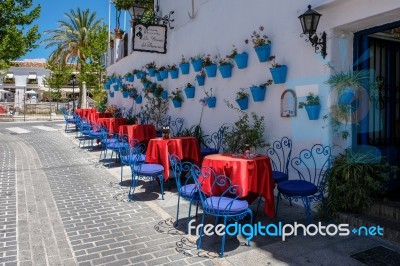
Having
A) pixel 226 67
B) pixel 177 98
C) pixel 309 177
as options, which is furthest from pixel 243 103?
pixel 177 98

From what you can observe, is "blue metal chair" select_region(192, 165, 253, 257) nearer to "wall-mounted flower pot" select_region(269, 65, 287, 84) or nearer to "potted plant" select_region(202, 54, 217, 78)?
"wall-mounted flower pot" select_region(269, 65, 287, 84)

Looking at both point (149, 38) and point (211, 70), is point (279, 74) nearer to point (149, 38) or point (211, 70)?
point (211, 70)

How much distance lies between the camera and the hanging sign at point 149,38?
868 cm

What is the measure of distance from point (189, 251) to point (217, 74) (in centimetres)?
481

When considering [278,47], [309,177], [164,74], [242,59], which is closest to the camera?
[309,177]

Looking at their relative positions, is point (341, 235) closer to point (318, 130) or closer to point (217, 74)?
point (318, 130)

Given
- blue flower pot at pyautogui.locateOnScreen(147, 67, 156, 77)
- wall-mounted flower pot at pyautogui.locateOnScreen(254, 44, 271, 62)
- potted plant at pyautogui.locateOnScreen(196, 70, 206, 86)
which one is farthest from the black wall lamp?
blue flower pot at pyautogui.locateOnScreen(147, 67, 156, 77)

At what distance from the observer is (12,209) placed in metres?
5.22

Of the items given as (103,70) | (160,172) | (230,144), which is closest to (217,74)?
(230,144)

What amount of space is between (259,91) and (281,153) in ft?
3.93

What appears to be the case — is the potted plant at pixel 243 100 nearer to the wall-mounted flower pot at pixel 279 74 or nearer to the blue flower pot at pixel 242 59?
the blue flower pot at pixel 242 59

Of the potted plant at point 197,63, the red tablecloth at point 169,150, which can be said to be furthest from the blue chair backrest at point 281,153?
the potted plant at point 197,63

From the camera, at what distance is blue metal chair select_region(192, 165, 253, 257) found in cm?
370

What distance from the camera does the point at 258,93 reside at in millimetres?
6191
